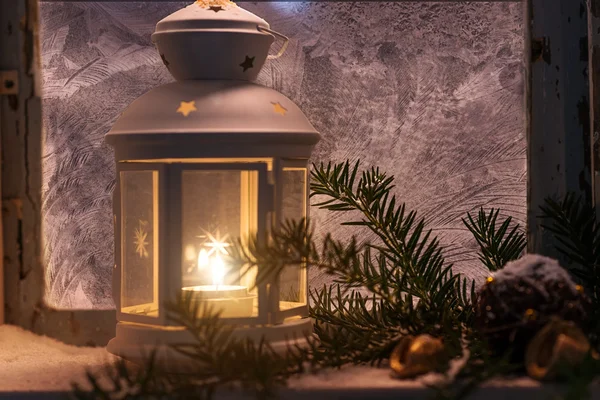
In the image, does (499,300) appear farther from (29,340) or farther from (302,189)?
(29,340)

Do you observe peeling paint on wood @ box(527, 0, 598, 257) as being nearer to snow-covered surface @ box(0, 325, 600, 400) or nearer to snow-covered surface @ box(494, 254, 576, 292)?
snow-covered surface @ box(494, 254, 576, 292)

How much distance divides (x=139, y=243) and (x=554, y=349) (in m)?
0.53

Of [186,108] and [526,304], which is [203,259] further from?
[526,304]

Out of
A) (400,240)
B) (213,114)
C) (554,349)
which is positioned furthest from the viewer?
(400,240)

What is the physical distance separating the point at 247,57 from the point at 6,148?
0.52 metres

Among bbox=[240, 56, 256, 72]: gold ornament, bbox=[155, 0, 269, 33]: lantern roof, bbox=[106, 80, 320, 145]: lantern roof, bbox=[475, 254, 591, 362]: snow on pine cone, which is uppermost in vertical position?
bbox=[155, 0, 269, 33]: lantern roof

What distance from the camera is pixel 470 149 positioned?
1.29 metres

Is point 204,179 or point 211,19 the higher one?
point 211,19

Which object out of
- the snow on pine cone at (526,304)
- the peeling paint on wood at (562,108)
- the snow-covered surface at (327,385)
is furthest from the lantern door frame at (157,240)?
the peeling paint on wood at (562,108)

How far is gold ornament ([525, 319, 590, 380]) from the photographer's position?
2.65ft

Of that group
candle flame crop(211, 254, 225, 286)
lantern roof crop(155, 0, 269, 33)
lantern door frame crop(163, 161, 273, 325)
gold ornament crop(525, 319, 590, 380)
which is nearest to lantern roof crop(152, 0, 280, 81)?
lantern roof crop(155, 0, 269, 33)

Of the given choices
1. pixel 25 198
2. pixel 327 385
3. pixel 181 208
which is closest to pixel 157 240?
pixel 181 208

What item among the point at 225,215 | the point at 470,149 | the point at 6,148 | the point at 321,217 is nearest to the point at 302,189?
the point at 225,215

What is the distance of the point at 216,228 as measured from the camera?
995 millimetres
